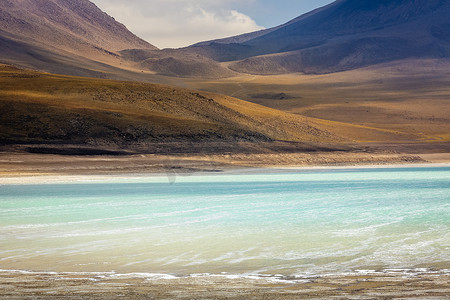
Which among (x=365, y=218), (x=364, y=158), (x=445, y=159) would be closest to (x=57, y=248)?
(x=365, y=218)

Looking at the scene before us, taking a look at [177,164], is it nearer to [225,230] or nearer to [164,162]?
[164,162]

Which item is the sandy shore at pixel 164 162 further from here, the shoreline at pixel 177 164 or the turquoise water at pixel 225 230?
the turquoise water at pixel 225 230

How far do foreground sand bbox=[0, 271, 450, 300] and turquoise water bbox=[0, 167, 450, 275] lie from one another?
115cm

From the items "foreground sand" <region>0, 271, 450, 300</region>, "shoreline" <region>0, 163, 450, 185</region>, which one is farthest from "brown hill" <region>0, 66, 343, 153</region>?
"foreground sand" <region>0, 271, 450, 300</region>

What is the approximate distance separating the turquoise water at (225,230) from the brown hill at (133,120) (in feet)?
86.0

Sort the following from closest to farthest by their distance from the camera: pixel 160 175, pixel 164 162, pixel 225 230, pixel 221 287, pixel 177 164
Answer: pixel 221 287 < pixel 225 230 < pixel 160 175 < pixel 177 164 < pixel 164 162

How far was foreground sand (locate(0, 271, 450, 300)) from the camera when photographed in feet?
29.6

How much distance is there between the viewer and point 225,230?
18.7 metres

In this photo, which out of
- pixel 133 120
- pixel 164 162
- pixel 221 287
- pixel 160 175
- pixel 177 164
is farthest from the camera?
pixel 133 120

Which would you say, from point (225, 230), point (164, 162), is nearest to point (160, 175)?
point (164, 162)

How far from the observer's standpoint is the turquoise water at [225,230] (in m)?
13.2

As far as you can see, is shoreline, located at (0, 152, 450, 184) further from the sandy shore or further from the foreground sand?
the foreground sand

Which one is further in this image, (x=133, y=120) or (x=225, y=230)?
(x=133, y=120)

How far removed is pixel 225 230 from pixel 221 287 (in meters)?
8.71
